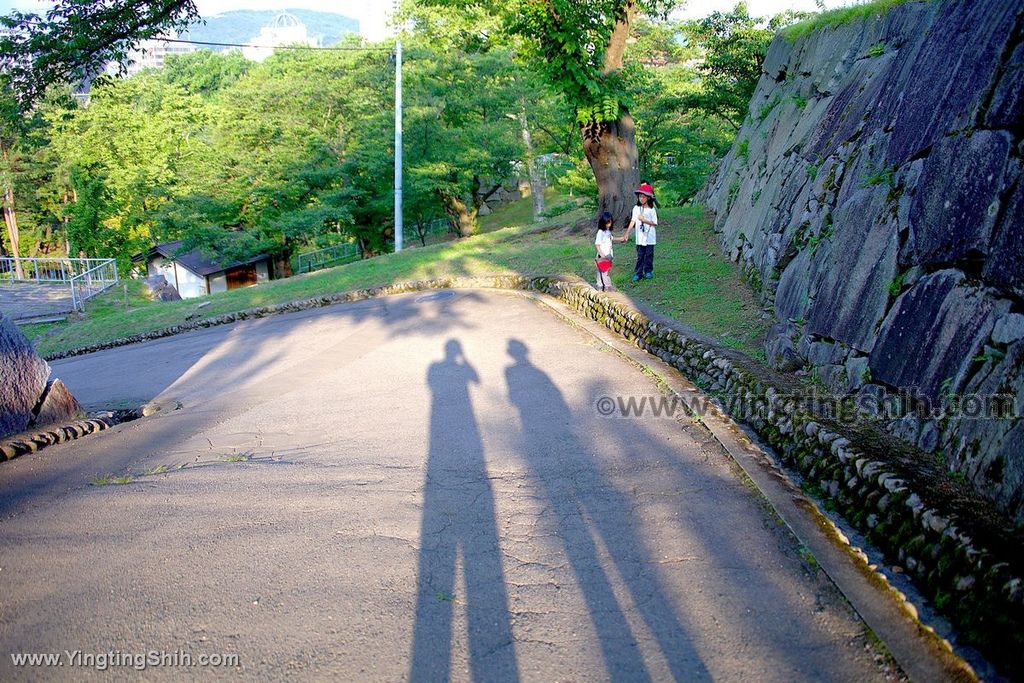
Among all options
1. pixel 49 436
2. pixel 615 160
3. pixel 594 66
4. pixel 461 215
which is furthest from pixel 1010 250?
Answer: pixel 461 215

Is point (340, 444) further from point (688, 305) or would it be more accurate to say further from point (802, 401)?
point (688, 305)

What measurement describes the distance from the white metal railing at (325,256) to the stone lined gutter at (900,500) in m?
31.1

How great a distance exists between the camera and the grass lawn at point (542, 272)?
32.0 feet

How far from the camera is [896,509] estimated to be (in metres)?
4.18

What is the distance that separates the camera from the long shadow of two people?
140 inches

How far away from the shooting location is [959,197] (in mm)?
5148

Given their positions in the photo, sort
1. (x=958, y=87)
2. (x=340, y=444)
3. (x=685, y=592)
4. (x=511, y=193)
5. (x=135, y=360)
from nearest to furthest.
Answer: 1. (x=685, y=592)
2. (x=958, y=87)
3. (x=340, y=444)
4. (x=135, y=360)
5. (x=511, y=193)

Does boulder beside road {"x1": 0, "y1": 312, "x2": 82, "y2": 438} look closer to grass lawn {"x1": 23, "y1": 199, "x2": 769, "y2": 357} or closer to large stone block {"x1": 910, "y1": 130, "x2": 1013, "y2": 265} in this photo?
grass lawn {"x1": 23, "y1": 199, "x2": 769, "y2": 357}

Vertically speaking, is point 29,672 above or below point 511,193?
below

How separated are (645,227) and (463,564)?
852 centimetres

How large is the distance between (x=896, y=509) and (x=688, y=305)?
6.29 meters

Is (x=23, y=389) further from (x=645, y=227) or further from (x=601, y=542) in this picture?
(x=645, y=227)

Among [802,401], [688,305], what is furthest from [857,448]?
[688,305]

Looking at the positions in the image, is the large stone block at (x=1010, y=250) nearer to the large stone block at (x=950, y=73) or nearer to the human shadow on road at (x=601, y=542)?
the large stone block at (x=950, y=73)
